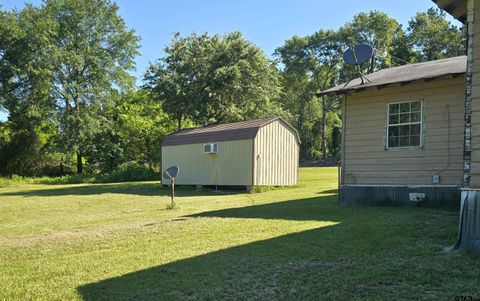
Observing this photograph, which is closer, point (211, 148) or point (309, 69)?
point (211, 148)

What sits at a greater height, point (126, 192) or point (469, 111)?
point (469, 111)

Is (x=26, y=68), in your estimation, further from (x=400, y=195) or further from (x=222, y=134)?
(x=400, y=195)

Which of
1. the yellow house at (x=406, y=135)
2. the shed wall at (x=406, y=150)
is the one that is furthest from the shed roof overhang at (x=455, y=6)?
the shed wall at (x=406, y=150)

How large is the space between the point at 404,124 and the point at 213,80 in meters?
18.2

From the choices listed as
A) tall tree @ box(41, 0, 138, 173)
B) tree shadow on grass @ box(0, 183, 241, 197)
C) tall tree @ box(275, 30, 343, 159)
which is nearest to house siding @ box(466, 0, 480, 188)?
tree shadow on grass @ box(0, 183, 241, 197)

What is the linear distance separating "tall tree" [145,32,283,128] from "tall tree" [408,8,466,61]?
1055 inches

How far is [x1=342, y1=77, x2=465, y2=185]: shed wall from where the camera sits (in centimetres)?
922

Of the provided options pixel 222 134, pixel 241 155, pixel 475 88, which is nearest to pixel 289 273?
pixel 475 88

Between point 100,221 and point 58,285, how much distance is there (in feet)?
17.6

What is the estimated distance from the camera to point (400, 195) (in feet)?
32.4

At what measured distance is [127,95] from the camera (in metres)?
40.2

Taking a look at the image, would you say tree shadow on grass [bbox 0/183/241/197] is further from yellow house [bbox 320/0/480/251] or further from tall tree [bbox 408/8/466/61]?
tall tree [bbox 408/8/466/61]

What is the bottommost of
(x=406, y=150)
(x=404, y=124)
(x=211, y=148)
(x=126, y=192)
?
(x=126, y=192)

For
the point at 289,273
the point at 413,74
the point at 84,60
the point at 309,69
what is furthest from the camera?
the point at 309,69
